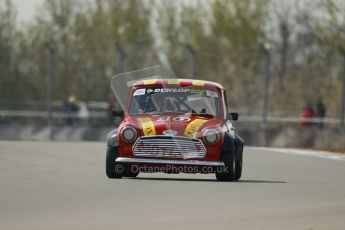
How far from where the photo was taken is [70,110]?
3934 cm

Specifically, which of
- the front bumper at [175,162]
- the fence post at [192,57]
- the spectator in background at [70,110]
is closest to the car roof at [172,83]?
the front bumper at [175,162]

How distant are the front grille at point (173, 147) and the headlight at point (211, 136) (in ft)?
0.33

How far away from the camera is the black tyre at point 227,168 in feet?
51.6

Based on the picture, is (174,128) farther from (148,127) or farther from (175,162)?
(175,162)

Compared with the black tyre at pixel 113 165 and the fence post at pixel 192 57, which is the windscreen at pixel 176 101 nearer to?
the black tyre at pixel 113 165

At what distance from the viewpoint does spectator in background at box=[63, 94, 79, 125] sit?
37350 mm

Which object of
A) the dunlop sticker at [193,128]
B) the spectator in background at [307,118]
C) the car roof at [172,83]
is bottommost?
the spectator in background at [307,118]

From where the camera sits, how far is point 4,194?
13438mm

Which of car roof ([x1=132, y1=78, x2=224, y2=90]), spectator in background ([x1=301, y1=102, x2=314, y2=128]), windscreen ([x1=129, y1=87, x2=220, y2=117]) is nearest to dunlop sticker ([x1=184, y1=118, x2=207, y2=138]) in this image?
windscreen ([x1=129, y1=87, x2=220, y2=117])

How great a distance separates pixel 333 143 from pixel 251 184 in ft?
43.1

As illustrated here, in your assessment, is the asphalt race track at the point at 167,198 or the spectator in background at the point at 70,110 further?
the spectator in background at the point at 70,110

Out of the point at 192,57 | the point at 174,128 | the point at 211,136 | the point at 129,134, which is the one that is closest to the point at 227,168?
the point at 211,136

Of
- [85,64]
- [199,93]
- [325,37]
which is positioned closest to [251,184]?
[199,93]

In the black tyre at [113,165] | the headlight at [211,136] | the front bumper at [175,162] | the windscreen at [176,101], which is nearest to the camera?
the front bumper at [175,162]
